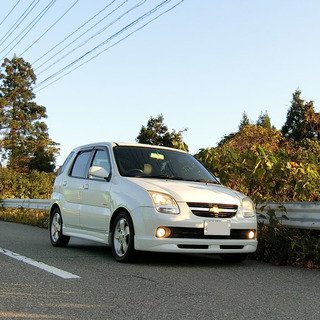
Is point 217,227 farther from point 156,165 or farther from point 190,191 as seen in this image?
point 156,165

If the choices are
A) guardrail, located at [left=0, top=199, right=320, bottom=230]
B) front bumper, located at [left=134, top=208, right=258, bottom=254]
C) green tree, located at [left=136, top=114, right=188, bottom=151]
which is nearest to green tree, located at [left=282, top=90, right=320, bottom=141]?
green tree, located at [left=136, top=114, right=188, bottom=151]

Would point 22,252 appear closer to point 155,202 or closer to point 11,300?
point 155,202

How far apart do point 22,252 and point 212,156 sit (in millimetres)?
4148

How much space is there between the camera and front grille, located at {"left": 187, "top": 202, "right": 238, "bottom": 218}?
5.96m

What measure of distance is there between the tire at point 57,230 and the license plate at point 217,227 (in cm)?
306

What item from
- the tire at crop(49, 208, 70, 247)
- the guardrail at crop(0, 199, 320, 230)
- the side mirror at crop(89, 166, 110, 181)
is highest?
the side mirror at crop(89, 166, 110, 181)

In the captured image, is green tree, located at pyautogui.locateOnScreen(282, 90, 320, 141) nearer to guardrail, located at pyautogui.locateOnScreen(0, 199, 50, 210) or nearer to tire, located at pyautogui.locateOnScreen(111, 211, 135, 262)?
guardrail, located at pyautogui.locateOnScreen(0, 199, 50, 210)

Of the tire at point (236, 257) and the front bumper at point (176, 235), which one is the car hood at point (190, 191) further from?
the tire at point (236, 257)

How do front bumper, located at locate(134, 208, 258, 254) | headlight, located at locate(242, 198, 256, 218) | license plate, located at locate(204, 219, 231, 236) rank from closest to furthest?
front bumper, located at locate(134, 208, 258, 254) < license plate, located at locate(204, 219, 231, 236) < headlight, located at locate(242, 198, 256, 218)

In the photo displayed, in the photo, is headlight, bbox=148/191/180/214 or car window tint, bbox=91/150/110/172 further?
car window tint, bbox=91/150/110/172

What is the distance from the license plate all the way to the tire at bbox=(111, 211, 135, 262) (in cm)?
93

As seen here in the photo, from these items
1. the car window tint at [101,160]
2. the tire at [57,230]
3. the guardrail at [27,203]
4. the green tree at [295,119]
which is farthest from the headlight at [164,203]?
the green tree at [295,119]

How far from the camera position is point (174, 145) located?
10617 mm

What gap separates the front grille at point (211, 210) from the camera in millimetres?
5961
